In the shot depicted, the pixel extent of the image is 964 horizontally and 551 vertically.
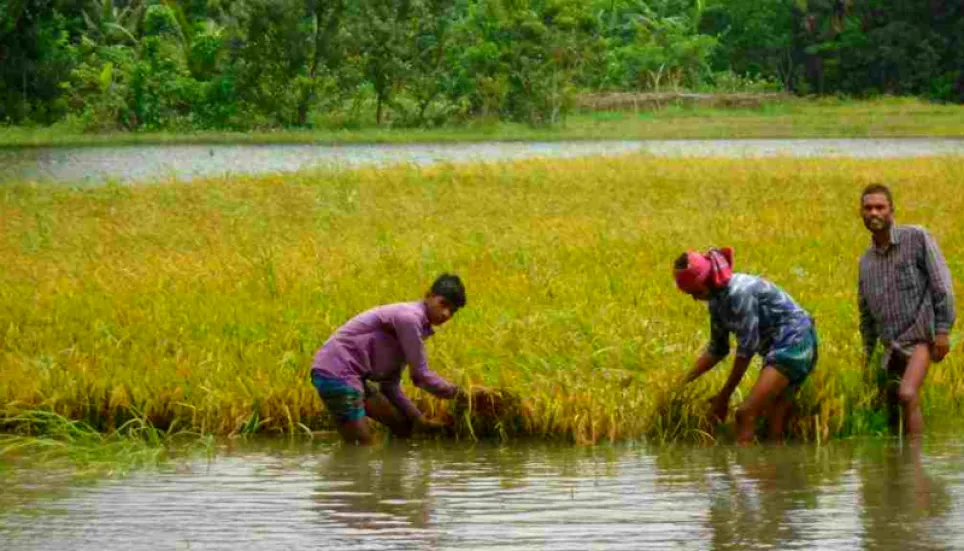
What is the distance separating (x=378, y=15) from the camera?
46.3 m

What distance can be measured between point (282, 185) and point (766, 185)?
5.34m

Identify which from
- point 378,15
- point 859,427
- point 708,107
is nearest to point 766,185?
point 859,427

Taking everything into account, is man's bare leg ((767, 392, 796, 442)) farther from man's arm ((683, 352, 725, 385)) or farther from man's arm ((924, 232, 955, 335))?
man's arm ((924, 232, 955, 335))

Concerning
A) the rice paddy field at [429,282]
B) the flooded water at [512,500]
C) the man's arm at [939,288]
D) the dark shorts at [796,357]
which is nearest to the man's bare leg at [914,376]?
the man's arm at [939,288]

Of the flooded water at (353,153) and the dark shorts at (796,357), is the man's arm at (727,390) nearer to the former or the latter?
the dark shorts at (796,357)

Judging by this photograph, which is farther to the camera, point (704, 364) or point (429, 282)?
point (429, 282)

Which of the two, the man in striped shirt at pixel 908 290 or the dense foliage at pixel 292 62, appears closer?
the man in striped shirt at pixel 908 290

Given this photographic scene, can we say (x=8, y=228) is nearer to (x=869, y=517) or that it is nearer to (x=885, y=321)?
(x=885, y=321)

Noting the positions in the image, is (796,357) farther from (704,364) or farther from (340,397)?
(340,397)

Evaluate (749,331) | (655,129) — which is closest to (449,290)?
(749,331)

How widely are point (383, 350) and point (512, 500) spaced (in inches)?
52.7

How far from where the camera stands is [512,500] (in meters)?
7.86

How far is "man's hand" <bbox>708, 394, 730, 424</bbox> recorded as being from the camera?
29.6 feet

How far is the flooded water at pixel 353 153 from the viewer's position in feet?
101
